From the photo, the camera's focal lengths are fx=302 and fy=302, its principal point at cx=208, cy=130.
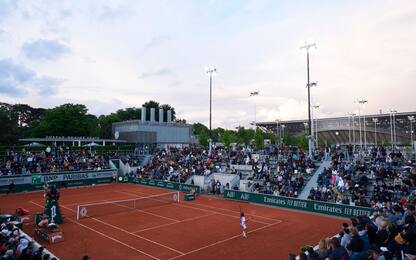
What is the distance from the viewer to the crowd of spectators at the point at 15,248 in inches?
445

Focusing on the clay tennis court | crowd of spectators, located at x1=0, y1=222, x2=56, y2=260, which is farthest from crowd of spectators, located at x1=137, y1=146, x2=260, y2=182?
crowd of spectators, located at x1=0, y1=222, x2=56, y2=260

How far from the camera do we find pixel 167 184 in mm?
39219

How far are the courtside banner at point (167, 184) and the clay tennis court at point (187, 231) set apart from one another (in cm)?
528

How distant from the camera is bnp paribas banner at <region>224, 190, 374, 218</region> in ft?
75.6

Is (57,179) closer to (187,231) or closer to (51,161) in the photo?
(51,161)

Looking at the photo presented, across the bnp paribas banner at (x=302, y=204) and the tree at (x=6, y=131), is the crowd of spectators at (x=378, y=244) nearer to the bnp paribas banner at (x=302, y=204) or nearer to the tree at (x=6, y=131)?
the bnp paribas banner at (x=302, y=204)

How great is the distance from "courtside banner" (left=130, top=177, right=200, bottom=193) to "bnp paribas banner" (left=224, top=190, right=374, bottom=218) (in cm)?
490

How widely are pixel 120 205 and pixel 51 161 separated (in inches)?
801

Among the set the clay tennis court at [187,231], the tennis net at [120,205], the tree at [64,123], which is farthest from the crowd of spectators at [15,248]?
the tree at [64,123]

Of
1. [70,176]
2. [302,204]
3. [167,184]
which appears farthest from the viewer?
[70,176]

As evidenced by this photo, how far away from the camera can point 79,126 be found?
73.6 metres

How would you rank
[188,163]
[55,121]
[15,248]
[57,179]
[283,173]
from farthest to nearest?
1. [55,121]
2. [188,163]
3. [57,179]
4. [283,173]
5. [15,248]

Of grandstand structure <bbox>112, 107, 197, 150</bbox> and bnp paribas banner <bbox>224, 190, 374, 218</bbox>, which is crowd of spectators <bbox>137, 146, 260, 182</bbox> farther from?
grandstand structure <bbox>112, 107, 197, 150</bbox>

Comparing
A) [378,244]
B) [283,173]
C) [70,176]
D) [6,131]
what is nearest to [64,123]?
[6,131]
